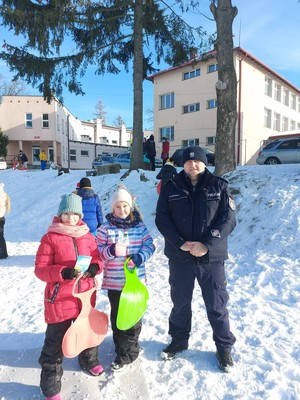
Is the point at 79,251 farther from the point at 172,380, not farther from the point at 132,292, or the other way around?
the point at 172,380

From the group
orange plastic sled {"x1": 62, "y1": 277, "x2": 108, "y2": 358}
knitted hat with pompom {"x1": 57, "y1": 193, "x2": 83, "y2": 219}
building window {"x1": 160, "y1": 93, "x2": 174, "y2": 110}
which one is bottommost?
orange plastic sled {"x1": 62, "y1": 277, "x2": 108, "y2": 358}

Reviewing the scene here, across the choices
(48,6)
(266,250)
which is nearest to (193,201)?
(266,250)

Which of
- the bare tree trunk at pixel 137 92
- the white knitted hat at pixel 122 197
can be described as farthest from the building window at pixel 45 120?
the white knitted hat at pixel 122 197

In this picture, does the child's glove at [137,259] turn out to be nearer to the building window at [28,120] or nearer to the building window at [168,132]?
the building window at [168,132]

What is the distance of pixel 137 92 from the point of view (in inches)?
476

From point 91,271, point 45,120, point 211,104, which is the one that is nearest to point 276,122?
point 211,104

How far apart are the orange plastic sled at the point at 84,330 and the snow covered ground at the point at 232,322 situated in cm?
34

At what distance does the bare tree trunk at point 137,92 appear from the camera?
11.9m

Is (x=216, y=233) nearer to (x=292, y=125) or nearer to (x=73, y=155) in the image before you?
(x=292, y=125)

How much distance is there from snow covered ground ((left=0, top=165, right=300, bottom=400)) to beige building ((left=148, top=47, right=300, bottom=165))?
18.0 meters

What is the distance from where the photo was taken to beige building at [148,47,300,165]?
961 inches

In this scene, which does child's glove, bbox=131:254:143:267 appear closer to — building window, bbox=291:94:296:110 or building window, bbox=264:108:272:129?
building window, bbox=264:108:272:129

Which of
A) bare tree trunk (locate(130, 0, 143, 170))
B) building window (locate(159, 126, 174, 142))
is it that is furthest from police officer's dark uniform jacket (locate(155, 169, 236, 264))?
building window (locate(159, 126, 174, 142))

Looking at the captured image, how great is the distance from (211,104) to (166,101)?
471cm
